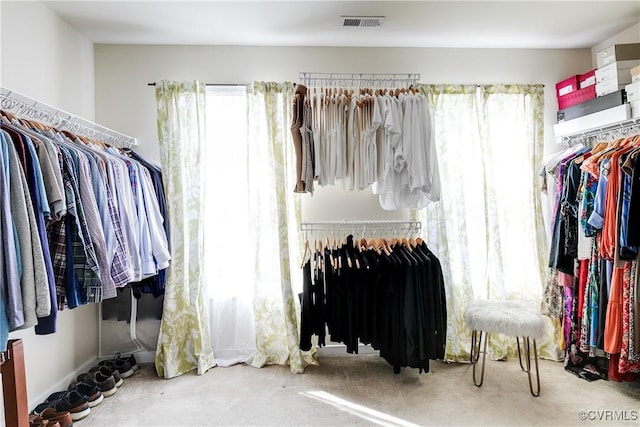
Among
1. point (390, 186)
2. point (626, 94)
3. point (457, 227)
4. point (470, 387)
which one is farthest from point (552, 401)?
point (626, 94)

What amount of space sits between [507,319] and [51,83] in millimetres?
3249

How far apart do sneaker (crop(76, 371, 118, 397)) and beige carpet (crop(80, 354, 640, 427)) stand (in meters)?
0.05

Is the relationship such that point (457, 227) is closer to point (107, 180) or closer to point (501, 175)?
point (501, 175)

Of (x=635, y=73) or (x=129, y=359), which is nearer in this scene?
(x=635, y=73)

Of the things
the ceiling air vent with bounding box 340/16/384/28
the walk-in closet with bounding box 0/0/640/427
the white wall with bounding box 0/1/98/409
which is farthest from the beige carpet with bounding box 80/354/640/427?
the ceiling air vent with bounding box 340/16/384/28

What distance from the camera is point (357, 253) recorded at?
2.56 m

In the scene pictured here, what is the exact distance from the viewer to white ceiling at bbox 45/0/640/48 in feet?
7.84

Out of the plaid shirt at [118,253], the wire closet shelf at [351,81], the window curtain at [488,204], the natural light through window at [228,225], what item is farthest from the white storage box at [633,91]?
the plaid shirt at [118,253]

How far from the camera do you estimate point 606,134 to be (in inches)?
104

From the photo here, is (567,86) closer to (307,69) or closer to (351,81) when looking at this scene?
(351,81)

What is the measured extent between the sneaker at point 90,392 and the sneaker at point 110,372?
160mm

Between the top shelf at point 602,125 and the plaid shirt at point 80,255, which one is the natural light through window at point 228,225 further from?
the top shelf at point 602,125

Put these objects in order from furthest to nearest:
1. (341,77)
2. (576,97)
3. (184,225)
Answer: (341,77)
(576,97)
(184,225)

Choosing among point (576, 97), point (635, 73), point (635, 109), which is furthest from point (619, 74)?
point (576, 97)
